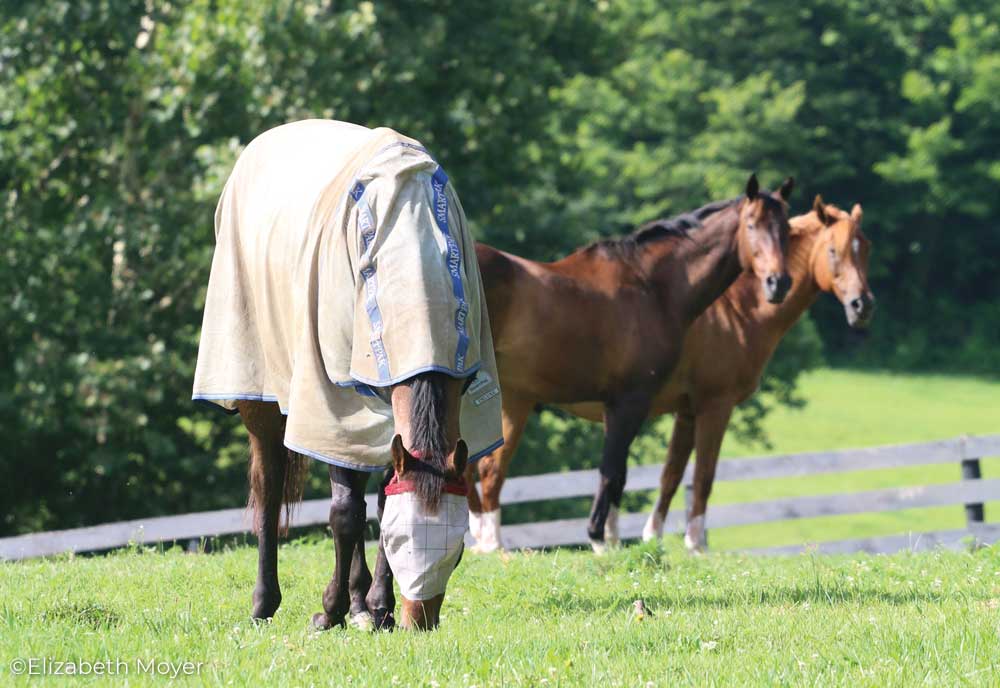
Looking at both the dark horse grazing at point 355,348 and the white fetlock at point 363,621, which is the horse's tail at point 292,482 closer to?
the dark horse grazing at point 355,348

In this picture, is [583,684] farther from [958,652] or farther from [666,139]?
[666,139]

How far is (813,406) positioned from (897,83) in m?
11.9

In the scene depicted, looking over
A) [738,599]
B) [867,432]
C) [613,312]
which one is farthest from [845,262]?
[867,432]

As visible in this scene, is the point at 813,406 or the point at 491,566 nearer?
the point at 491,566

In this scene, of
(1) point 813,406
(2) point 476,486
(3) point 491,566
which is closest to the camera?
(3) point 491,566

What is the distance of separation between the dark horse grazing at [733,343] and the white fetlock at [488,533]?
1232 mm

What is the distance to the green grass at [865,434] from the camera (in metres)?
26.9

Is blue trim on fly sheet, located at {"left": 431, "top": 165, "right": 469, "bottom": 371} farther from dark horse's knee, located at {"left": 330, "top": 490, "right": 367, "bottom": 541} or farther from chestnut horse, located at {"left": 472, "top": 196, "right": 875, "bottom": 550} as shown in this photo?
chestnut horse, located at {"left": 472, "top": 196, "right": 875, "bottom": 550}

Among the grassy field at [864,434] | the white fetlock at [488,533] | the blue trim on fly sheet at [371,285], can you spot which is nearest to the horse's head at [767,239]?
the white fetlock at [488,533]

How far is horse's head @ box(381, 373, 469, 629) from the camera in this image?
4641 mm

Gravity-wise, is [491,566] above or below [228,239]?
below

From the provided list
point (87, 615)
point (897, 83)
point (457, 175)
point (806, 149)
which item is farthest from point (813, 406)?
point (87, 615)

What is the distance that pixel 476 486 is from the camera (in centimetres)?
1006

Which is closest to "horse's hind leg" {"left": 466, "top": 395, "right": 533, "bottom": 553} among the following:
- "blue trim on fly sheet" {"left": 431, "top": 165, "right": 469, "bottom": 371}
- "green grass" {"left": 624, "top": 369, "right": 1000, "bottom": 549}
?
"blue trim on fly sheet" {"left": 431, "top": 165, "right": 469, "bottom": 371}
